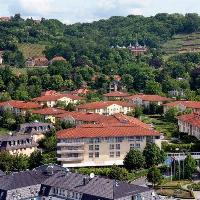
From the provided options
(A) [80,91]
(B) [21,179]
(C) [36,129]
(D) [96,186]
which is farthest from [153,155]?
(A) [80,91]

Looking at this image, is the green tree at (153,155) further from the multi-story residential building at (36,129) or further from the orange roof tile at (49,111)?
the orange roof tile at (49,111)

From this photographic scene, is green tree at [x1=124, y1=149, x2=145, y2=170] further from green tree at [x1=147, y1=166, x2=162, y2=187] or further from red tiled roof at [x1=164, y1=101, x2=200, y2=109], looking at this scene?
red tiled roof at [x1=164, y1=101, x2=200, y2=109]

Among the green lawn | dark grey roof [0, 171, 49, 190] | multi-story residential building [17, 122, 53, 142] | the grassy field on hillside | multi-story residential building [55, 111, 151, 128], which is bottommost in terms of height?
the green lawn

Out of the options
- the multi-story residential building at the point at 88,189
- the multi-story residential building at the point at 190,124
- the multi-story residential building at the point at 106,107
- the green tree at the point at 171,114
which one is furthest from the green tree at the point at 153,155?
the multi-story residential building at the point at 106,107

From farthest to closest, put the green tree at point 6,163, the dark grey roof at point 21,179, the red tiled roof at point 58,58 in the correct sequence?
the red tiled roof at point 58,58
the green tree at point 6,163
the dark grey roof at point 21,179

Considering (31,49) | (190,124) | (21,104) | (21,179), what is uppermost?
(31,49)

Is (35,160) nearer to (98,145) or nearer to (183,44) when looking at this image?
(98,145)

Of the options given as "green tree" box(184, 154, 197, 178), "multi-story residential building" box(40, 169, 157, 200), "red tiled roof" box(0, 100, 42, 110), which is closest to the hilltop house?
"red tiled roof" box(0, 100, 42, 110)
